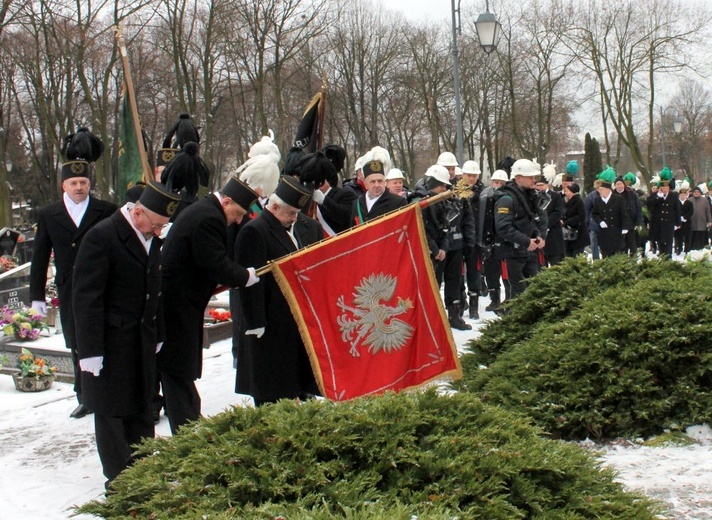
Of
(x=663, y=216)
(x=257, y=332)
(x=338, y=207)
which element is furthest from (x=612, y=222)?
(x=257, y=332)

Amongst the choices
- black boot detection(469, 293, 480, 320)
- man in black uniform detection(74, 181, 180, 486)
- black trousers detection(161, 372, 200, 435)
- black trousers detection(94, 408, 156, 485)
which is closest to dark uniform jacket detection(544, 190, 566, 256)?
black boot detection(469, 293, 480, 320)

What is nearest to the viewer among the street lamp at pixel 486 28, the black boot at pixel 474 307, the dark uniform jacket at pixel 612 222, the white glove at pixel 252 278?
the white glove at pixel 252 278

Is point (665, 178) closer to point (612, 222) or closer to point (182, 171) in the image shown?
point (612, 222)

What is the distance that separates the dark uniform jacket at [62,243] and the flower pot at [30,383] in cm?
195

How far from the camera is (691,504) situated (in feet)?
14.7

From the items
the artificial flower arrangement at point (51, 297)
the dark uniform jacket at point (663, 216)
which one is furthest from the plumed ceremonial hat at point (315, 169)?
the dark uniform jacket at point (663, 216)

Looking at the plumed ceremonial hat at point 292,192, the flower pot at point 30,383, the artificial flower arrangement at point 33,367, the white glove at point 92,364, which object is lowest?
the flower pot at point 30,383

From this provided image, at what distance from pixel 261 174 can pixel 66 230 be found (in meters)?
1.88

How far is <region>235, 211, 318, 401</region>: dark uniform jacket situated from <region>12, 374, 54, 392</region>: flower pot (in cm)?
335

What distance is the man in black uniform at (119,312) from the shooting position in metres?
5.11

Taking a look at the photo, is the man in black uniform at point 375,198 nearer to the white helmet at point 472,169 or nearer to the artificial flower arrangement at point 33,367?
the artificial flower arrangement at point 33,367

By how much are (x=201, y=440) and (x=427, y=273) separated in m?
3.72

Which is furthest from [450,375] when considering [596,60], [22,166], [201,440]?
[22,166]

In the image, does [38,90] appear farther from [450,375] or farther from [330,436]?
[330,436]
